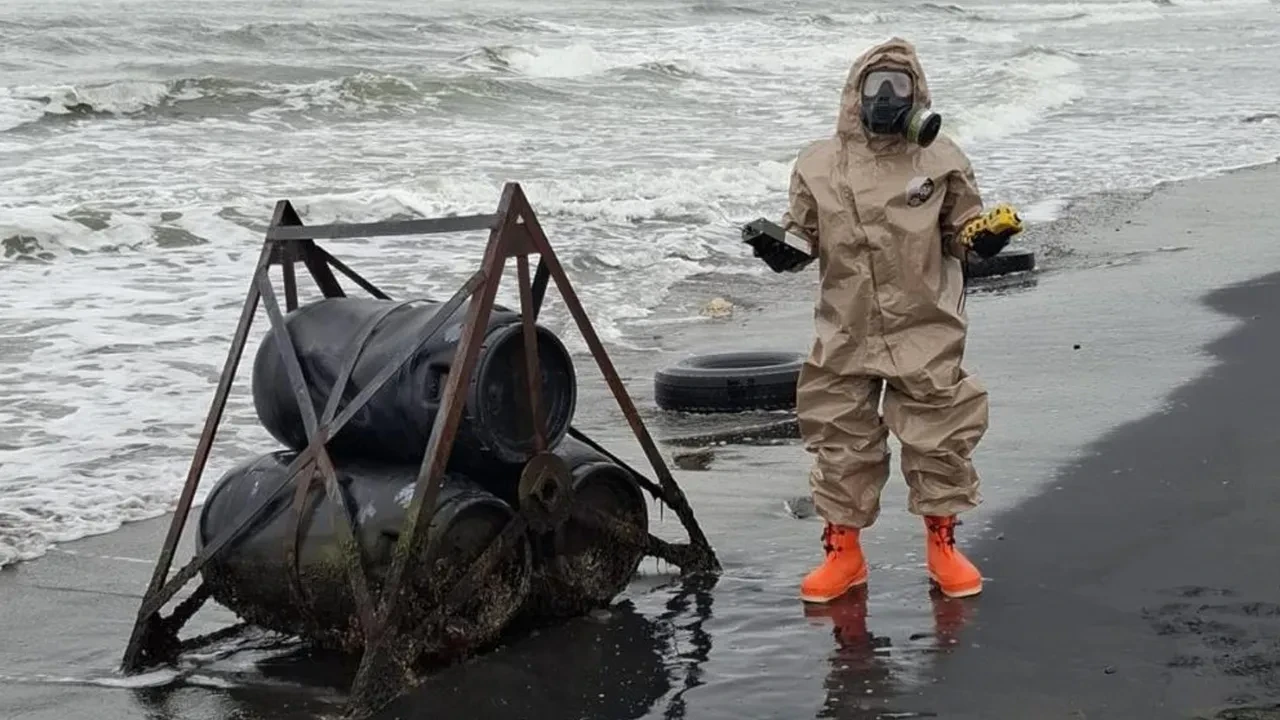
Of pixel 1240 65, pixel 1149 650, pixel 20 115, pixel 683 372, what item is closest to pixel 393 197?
pixel 20 115

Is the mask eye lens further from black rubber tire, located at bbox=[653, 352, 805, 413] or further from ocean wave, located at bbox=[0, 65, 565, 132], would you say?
ocean wave, located at bbox=[0, 65, 565, 132]

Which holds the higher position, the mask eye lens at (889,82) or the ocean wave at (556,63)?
the mask eye lens at (889,82)

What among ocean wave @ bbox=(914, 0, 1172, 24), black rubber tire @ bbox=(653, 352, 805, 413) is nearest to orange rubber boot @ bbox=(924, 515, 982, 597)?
black rubber tire @ bbox=(653, 352, 805, 413)

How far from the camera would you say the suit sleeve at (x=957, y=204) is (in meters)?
4.62

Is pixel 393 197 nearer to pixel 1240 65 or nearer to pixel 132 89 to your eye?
pixel 132 89

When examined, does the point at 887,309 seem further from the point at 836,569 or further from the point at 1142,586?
the point at 1142,586

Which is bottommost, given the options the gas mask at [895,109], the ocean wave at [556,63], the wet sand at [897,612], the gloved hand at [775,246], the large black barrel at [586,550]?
the ocean wave at [556,63]

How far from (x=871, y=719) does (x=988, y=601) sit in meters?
0.92

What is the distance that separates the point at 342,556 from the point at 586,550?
0.74m

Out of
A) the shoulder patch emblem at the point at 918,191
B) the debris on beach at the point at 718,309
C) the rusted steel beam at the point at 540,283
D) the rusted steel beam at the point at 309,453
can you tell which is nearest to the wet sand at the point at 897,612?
the rusted steel beam at the point at 309,453

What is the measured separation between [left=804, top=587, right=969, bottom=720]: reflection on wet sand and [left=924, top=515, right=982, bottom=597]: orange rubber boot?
0.15ft

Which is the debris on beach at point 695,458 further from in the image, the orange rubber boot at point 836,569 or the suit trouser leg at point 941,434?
the suit trouser leg at point 941,434

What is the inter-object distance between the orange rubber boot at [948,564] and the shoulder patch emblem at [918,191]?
2.87ft

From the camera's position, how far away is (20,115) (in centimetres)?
2098
